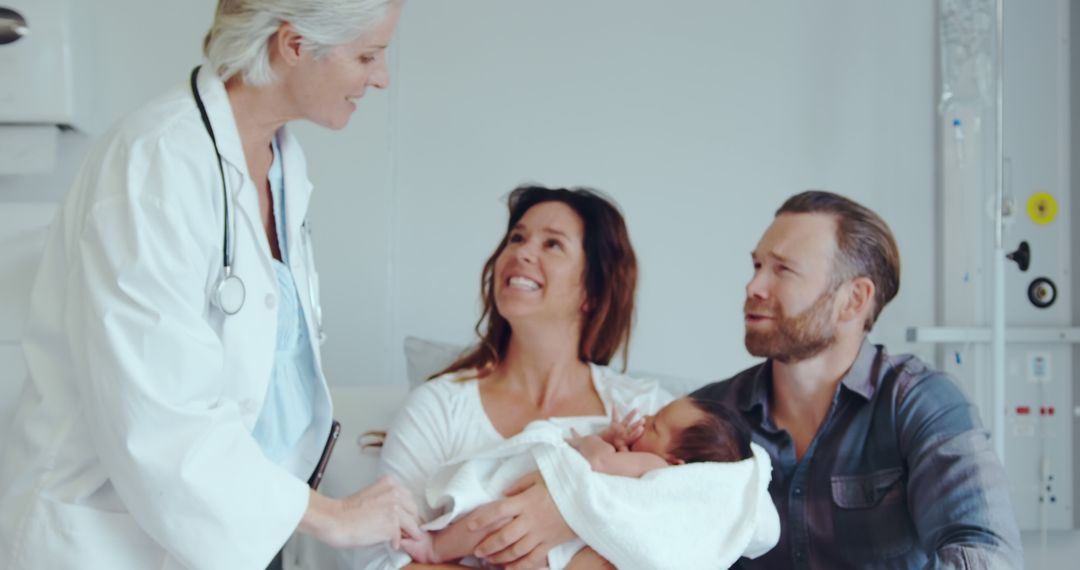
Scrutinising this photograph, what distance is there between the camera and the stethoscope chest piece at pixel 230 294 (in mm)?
1326

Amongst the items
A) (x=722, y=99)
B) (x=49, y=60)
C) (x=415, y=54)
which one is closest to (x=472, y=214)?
(x=415, y=54)

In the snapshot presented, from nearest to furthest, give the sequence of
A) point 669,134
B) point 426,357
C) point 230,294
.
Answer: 1. point 230,294
2. point 426,357
3. point 669,134

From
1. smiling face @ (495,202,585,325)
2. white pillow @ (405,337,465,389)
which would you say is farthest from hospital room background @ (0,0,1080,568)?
smiling face @ (495,202,585,325)

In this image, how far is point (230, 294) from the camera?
134 centimetres

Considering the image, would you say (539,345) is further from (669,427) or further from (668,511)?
(668,511)

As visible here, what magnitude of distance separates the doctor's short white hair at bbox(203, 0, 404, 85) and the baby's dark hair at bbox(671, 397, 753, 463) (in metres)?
0.77

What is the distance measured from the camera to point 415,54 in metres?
2.63

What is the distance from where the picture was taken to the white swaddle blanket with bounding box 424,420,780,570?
146 cm

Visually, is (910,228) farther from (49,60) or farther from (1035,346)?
(49,60)

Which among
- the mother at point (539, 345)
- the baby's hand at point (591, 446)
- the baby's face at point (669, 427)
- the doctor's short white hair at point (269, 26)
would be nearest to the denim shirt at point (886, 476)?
the baby's face at point (669, 427)

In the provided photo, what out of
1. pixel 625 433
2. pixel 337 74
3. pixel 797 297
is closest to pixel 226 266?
pixel 337 74

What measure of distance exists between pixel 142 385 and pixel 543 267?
89 centimetres

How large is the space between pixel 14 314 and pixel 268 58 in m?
0.78

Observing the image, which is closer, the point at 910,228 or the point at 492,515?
the point at 492,515
